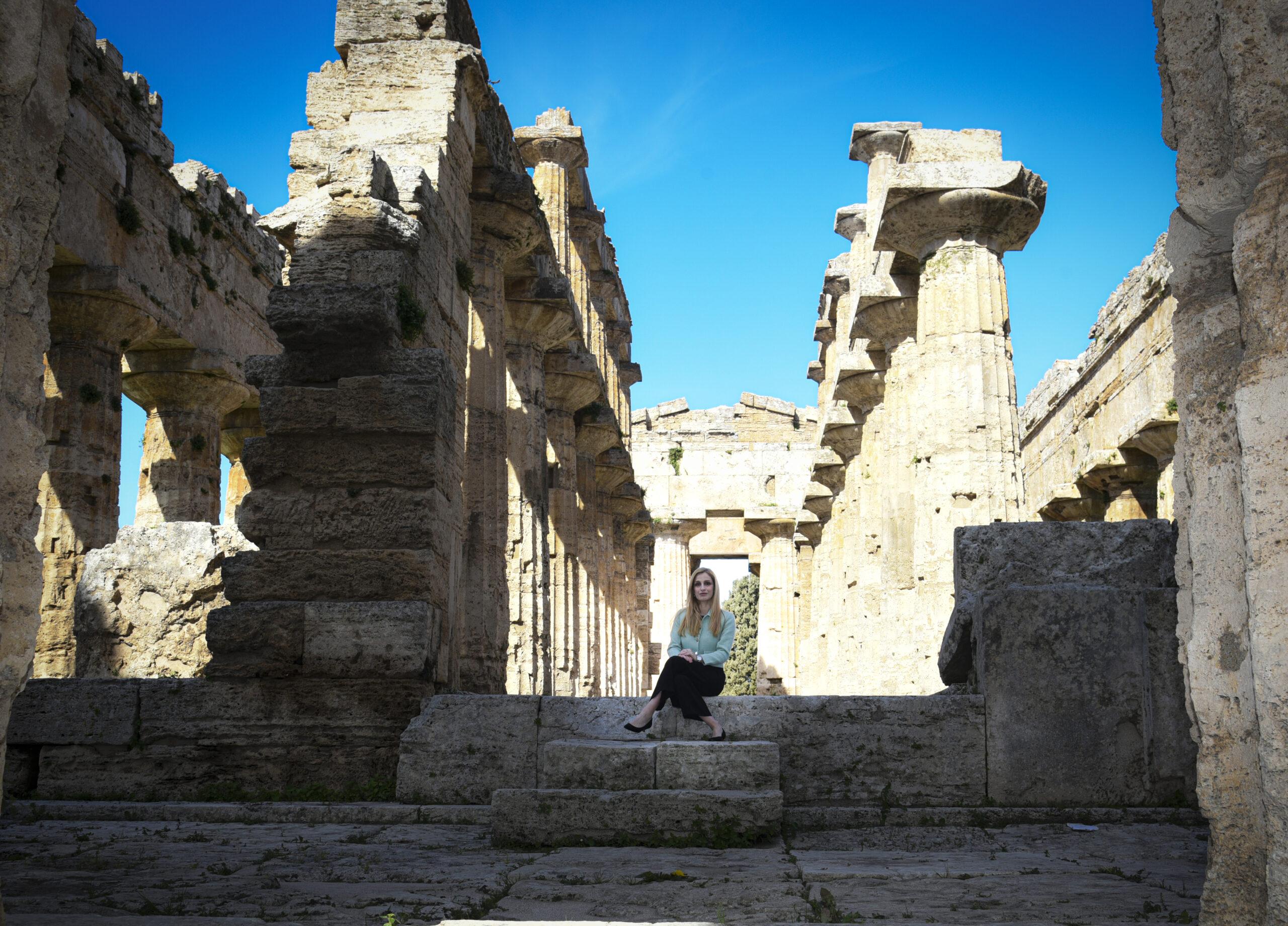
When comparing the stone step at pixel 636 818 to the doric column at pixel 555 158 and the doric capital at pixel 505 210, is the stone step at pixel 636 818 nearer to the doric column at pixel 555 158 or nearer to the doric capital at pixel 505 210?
the doric capital at pixel 505 210

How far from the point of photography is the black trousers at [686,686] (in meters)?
6.64

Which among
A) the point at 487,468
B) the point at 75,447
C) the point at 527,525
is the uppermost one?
the point at 75,447

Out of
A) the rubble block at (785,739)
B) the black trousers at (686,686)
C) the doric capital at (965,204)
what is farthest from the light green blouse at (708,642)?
the doric capital at (965,204)

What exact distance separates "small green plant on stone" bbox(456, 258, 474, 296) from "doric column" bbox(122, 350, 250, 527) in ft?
26.6

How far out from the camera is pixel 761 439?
117ft

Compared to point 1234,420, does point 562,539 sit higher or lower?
higher

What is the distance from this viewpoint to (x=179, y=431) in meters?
18.4

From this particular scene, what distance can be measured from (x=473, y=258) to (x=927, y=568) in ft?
21.4

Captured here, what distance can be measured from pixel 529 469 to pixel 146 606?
7196 millimetres

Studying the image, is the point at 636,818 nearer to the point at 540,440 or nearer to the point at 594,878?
the point at 594,878

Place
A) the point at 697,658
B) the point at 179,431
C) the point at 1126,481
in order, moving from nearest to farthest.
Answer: the point at 697,658 < the point at 179,431 < the point at 1126,481

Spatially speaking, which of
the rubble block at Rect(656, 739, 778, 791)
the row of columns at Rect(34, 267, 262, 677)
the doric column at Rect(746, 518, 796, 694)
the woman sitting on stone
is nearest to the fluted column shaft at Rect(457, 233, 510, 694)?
the row of columns at Rect(34, 267, 262, 677)

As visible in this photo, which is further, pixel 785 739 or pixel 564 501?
pixel 564 501

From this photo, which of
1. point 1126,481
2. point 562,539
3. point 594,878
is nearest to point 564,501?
point 562,539
